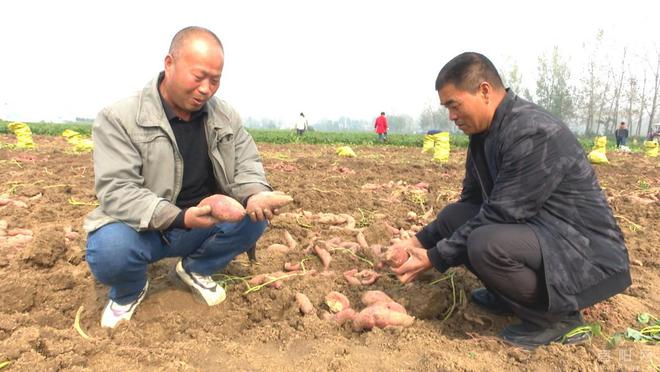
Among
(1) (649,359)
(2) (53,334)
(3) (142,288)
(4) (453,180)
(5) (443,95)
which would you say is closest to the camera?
(1) (649,359)

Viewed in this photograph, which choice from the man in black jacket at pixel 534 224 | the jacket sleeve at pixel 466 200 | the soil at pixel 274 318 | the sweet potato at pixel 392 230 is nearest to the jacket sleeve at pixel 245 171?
the soil at pixel 274 318

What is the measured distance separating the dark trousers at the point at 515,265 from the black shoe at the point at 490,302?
0.34 m

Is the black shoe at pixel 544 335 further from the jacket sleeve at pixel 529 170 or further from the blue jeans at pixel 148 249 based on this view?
the blue jeans at pixel 148 249

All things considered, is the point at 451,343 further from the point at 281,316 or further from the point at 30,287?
the point at 30,287

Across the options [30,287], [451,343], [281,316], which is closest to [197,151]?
[281,316]

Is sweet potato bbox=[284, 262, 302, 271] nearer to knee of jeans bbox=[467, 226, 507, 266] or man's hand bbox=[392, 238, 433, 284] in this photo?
man's hand bbox=[392, 238, 433, 284]

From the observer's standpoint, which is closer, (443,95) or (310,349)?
(310,349)

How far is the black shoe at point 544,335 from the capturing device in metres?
1.94

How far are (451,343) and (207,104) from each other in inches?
65.1

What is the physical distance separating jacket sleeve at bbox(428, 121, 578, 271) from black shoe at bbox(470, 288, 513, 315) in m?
0.59

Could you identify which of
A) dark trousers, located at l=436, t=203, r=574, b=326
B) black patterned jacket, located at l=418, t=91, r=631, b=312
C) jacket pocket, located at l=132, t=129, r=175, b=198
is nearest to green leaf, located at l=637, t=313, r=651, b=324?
black patterned jacket, located at l=418, t=91, r=631, b=312

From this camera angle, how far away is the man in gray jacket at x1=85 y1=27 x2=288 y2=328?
205 cm

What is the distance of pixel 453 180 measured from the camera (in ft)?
21.6

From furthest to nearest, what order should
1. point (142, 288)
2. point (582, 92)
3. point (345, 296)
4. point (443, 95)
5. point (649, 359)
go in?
point (582, 92)
point (345, 296)
point (142, 288)
point (443, 95)
point (649, 359)
